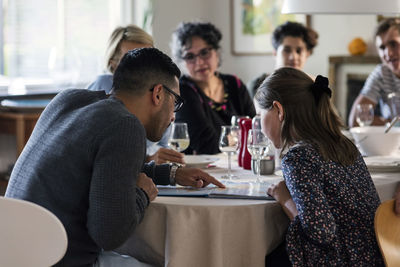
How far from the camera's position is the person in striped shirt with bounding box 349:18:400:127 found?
4262mm

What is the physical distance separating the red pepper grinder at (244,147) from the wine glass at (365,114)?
1.03 meters

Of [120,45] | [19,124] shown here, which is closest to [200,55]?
[120,45]

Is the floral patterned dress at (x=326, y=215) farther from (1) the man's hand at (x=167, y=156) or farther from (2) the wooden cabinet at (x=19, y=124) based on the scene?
(2) the wooden cabinet at (x=19, y=124)

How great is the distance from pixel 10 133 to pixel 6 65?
2.53 feet

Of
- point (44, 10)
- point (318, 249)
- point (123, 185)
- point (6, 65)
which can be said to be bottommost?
point (318, 249)

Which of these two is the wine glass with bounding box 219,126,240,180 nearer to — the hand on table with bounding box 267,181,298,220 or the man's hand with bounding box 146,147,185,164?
the man's hand with bounding box 146,147,185,164

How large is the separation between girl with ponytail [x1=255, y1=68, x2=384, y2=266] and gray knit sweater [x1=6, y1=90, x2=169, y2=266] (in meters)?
0.46

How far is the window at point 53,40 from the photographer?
5.07 metres

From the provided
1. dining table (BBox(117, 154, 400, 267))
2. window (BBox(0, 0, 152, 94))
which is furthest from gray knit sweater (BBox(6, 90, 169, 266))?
window (BBox(0, 0, 152, 94))

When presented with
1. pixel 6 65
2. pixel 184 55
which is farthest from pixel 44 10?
pixel 184 55

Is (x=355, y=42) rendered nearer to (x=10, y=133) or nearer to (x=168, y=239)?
(x=10, y=133)

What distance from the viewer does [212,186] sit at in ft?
7.47

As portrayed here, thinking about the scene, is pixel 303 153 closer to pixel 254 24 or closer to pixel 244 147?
pixel 244 147

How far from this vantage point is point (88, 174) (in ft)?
5.94
